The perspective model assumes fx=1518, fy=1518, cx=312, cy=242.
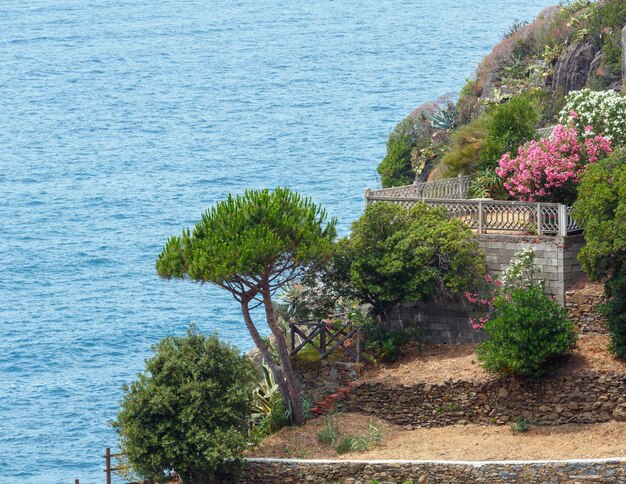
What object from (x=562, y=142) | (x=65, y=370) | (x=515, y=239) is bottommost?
(x=65, y=370)

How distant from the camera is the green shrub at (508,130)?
145 feet

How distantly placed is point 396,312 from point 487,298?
2.83 meters

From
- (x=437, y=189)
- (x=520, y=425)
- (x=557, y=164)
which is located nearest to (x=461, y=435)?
(x=520, y=425)

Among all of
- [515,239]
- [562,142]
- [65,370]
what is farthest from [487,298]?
[65,370]

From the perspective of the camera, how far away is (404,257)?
39.4 m

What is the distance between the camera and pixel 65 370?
79.8 meters

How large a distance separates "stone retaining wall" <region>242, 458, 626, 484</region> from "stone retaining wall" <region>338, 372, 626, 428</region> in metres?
2.78

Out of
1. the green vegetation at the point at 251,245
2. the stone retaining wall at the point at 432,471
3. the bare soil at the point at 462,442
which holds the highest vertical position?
the green vegetation at the point at 251,245

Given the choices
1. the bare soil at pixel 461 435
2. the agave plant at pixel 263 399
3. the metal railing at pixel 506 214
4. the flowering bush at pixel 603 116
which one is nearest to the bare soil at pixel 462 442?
the bare soil at pixel 461 435

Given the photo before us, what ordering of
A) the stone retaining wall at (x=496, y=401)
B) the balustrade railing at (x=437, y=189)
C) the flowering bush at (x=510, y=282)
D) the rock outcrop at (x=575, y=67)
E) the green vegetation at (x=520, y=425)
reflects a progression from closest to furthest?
the stone retaining wall at (x=496, y=401) < the green vegetation at (x=520, y=425) < the flowering bush at (x=510, y=282) < the balustrade railing at (x=437, y=189) < the rock outcrop at (x=575, y=67)

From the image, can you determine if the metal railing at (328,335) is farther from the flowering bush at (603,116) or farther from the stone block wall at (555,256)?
the flowering bush at (603,116)

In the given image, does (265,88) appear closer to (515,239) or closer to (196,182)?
(196,182)

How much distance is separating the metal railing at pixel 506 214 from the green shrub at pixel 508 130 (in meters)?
3.44

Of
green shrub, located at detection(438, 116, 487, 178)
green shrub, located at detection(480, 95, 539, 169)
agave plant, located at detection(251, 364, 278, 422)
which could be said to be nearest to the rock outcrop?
green shrub, located at detection(438, 116, 487, 178)
